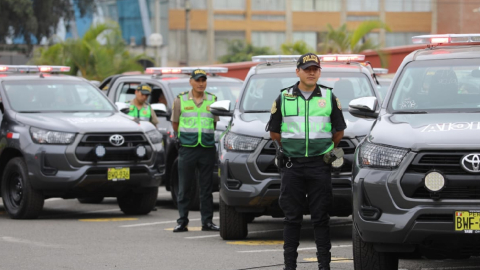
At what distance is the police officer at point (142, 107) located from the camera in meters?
14.5

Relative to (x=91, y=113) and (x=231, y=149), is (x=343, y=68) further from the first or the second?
(x=91, y=113)

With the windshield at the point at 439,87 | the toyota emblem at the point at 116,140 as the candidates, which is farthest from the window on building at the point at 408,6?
the windshield at the point at 439,87

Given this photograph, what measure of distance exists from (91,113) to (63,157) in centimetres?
126

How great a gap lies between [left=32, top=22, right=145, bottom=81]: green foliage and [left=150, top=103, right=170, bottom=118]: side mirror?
18252 mm

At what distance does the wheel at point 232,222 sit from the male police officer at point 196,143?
1010mm

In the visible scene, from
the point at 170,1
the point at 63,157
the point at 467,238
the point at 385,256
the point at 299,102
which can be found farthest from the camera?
the point at 170,1

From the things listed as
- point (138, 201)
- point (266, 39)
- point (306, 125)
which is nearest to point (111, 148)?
point (138, 201)

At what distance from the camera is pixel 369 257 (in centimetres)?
708

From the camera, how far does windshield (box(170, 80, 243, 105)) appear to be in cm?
1467

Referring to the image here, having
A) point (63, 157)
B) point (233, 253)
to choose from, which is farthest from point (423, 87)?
point (63, 157)

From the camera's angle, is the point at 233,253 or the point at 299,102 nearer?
the point at 299,102

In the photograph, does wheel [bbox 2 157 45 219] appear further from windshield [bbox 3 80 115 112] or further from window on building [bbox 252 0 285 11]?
window on building [bbox 252 0 285 11]

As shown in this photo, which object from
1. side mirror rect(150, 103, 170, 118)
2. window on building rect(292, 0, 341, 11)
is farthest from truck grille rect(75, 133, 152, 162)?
window on building rect(292, 0, 341, 11)

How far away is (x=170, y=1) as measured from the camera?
71.6 m
